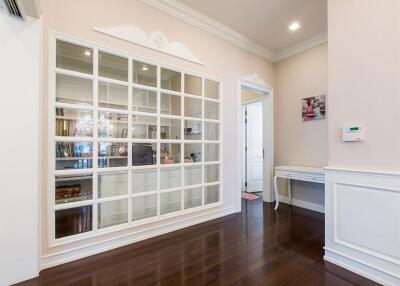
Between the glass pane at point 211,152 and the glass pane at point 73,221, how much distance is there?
1.73m

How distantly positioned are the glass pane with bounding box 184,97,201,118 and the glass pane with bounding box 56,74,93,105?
4.16 ft

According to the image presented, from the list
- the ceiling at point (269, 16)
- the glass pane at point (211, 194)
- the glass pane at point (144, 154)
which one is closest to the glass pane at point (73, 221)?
the glass pane at point (144, 154)

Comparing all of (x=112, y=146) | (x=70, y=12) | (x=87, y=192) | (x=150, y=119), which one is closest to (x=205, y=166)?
(x=150, y=119)

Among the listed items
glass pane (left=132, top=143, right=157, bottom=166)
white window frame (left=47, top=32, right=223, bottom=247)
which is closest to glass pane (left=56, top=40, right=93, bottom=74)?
white window frame (left=47, top=32, right=223, bottom=247)

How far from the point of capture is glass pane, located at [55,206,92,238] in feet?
6.66

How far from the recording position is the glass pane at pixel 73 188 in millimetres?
2043

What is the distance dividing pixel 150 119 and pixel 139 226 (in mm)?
1348

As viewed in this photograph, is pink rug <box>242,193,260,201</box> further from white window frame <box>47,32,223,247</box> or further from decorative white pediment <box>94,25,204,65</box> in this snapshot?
decorative white pediment <box>94,25,204,65</box>

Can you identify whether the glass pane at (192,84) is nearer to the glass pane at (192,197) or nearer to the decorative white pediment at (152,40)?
the decorative white pediment at (152,40)

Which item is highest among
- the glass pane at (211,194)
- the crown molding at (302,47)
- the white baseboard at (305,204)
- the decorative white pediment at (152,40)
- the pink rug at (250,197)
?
the crown molding at (302,47)

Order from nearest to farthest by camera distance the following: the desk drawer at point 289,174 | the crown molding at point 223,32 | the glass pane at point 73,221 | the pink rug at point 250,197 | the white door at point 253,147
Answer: the glass pane at point 73,221 < the crown molding at point 223,32 < the desk drawer at point 289,174 < the pink rug at point 250,197 < the white door at point 253,147

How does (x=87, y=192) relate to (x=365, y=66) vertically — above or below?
below

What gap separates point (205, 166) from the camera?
10.5 ft

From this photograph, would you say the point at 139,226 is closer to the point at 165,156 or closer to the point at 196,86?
the point at 165,156
